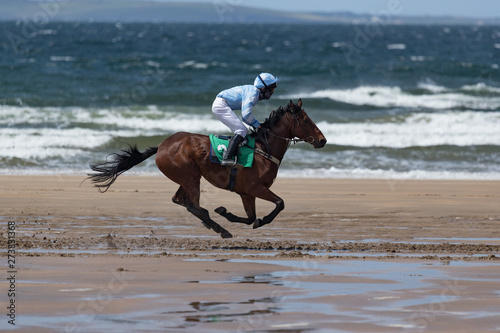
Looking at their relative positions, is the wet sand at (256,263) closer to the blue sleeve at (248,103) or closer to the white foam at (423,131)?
the blue sleeve at (248,103)

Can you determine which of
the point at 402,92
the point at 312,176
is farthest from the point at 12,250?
the point at 402,92

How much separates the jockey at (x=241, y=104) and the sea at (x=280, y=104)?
6.72m

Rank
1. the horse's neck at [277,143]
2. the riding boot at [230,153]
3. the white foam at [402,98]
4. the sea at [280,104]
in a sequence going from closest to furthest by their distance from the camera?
the riding boot at [230,153], the horse's neck at [277,143], the sea at [280,104], the white foam at [402,98]

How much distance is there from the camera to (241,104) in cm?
1004

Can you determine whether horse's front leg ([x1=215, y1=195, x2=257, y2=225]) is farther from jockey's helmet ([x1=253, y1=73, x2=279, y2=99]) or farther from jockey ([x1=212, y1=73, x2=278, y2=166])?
jockey's helmet ([x1=253, y1=73, x2=279, y2=99])

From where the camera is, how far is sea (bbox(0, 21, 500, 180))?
18531mm

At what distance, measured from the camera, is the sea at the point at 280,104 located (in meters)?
18.5

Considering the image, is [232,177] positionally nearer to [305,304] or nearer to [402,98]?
[305,304]

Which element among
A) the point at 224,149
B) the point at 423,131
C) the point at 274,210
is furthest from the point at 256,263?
the point at 423,131

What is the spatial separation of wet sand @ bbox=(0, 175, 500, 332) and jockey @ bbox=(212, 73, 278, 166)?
1.20 m

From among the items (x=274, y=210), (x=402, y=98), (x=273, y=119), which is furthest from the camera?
(x=402, y=98)

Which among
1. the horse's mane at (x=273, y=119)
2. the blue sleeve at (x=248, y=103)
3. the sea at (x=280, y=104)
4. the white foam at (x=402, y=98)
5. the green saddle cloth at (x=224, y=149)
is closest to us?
the blue sleeve at (x=248, y=103)

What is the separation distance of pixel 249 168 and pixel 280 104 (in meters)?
19.1

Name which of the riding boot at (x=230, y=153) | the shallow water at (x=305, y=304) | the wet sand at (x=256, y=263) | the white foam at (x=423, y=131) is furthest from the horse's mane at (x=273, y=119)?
the white foam at (x=423, y=131)
